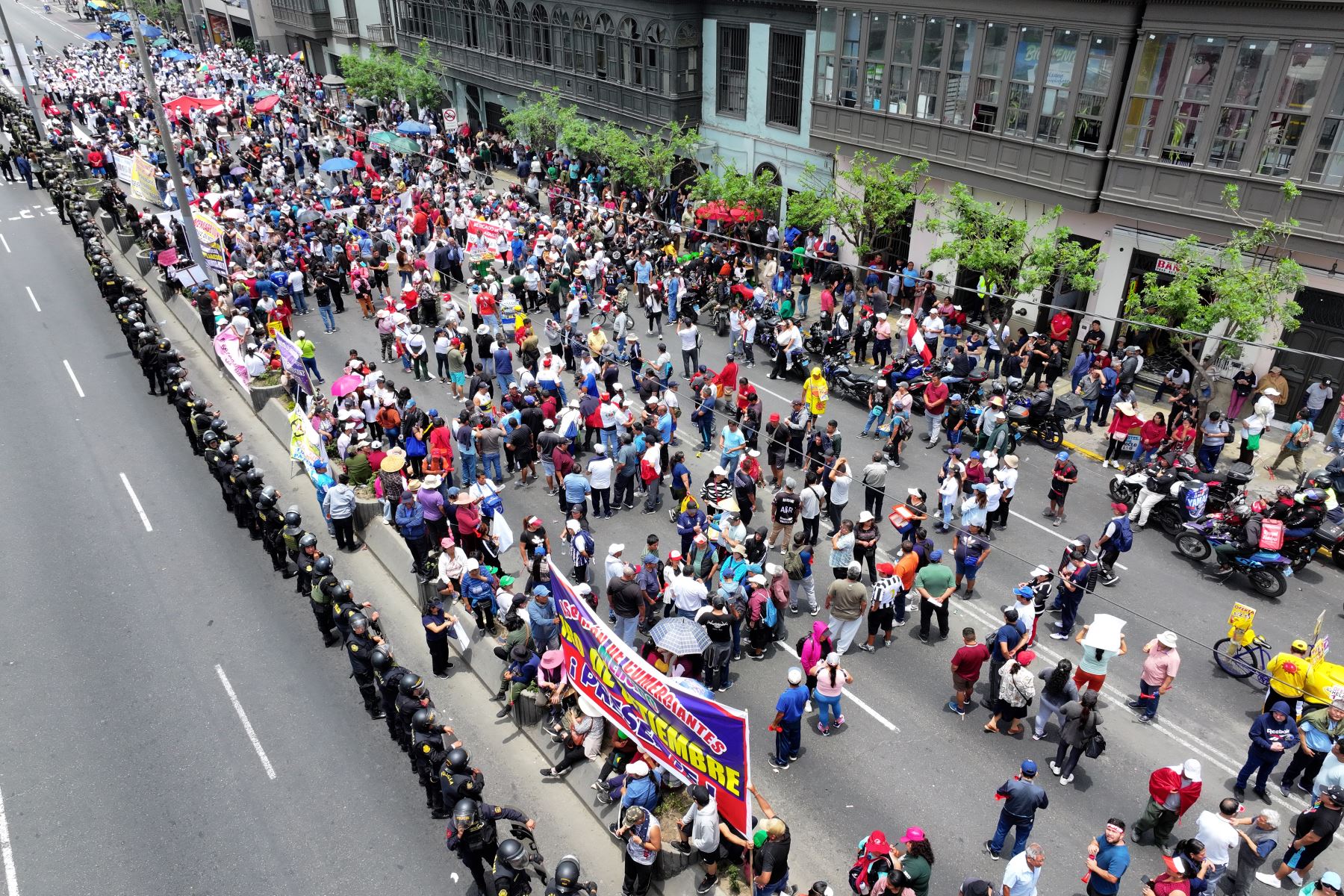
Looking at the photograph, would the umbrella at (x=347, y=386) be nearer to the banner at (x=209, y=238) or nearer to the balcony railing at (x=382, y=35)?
the banner at (x=209, y=238)

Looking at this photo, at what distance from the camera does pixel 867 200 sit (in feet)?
81.9

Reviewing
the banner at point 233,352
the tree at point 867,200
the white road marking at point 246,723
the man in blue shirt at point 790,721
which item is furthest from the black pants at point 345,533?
the tree at point 867,200

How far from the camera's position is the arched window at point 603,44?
34.9 m

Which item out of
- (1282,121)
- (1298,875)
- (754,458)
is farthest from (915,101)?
(1298,875)

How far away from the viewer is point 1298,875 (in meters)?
9.63

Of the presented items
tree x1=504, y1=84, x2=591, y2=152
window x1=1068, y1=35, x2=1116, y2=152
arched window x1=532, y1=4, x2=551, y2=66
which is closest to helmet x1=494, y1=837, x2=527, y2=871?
window x1=1068, y1=35, x2=1116, y2=152

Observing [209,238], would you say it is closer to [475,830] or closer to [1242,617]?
[475,830]

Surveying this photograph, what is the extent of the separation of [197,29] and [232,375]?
263ft

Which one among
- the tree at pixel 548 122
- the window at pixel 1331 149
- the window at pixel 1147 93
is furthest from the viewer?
the tree at pixel 548 122

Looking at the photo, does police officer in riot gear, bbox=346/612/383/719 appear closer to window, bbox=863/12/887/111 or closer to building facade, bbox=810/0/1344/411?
building facade, bbox=810/0/1344/411

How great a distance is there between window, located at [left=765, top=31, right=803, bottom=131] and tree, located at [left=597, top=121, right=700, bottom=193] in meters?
2.99

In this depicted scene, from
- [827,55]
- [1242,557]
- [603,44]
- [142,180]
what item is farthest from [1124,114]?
[142,180]

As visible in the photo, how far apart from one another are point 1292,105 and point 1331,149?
1.17 meters

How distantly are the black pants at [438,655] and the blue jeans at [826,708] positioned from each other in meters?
5.25
